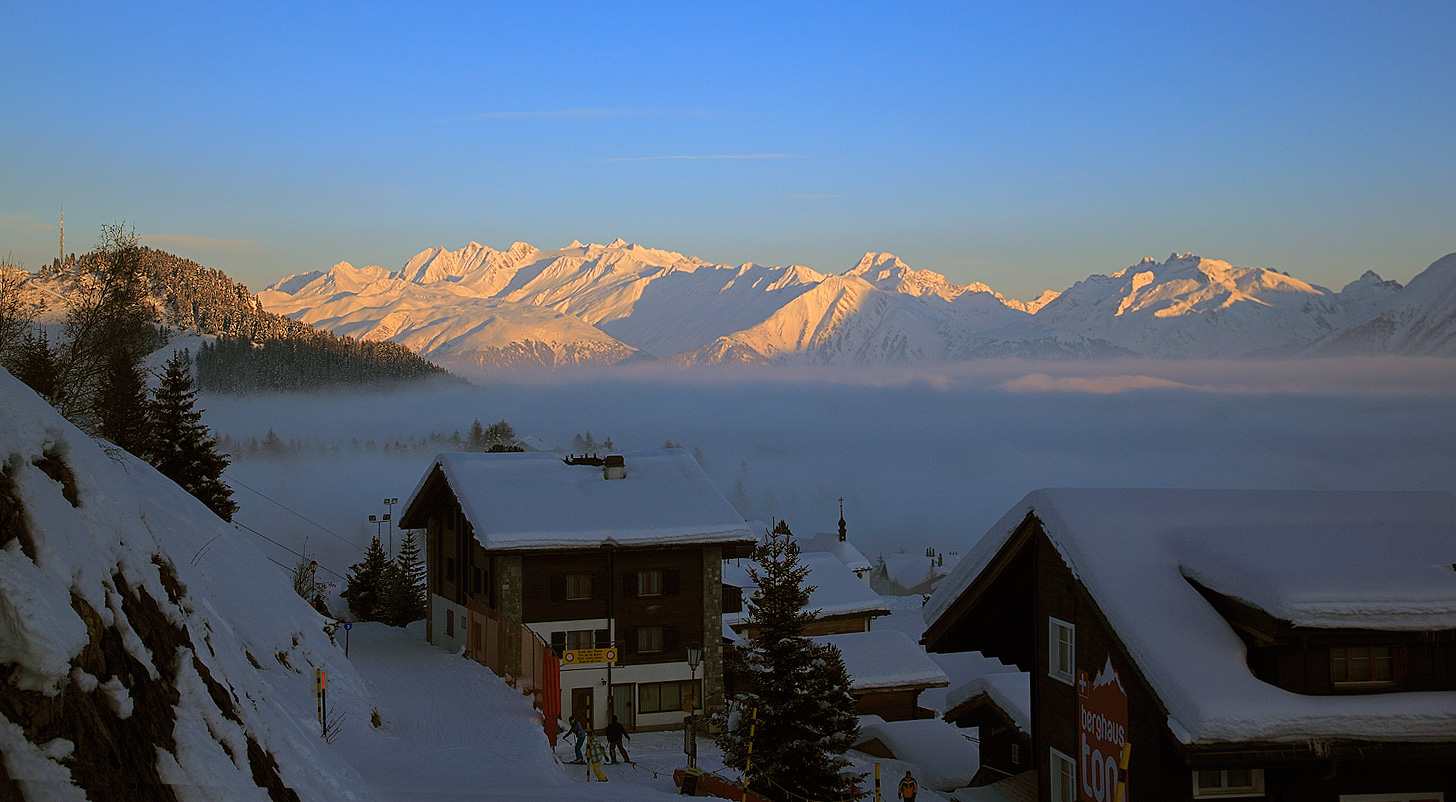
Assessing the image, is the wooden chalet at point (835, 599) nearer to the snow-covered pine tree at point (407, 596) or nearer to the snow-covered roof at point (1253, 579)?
the snow-covered pine tree at point (407, 596)

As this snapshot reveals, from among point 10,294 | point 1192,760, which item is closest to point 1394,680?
point 1192,760

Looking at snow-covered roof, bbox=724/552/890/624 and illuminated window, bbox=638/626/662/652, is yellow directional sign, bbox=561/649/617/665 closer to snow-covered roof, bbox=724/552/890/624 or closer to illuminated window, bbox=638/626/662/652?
illuminated window, bbox=638/626/662/652

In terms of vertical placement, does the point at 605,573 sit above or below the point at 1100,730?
below

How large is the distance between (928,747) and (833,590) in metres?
38.3

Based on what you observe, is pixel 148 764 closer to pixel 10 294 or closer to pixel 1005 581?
pixel 1005 581

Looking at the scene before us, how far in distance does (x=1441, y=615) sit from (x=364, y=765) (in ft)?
57.8

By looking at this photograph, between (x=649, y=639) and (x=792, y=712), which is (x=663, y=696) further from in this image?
(x=792, y=712)

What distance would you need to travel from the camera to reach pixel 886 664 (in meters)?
51.5

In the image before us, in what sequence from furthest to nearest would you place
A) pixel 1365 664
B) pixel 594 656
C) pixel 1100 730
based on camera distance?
1. pixel 594 656
2. pixel 1100 730
3. pixel 1365 664

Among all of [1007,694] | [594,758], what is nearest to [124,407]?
[594,758]

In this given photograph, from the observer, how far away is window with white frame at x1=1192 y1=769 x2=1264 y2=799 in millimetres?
16234

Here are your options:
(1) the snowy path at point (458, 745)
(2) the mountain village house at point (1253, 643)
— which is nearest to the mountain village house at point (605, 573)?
(1) the snowy path at point (458, 745)

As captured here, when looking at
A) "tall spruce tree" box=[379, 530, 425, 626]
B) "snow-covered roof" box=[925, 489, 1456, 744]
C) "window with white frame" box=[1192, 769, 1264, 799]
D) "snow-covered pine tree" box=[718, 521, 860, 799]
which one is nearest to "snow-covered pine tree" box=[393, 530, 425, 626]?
"tall spruce tree" box=[379, 530, 425, 626]

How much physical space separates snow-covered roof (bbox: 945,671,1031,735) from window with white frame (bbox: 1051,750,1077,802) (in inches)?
116
